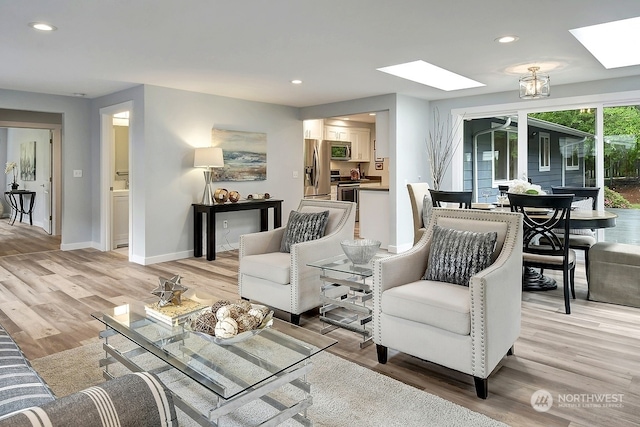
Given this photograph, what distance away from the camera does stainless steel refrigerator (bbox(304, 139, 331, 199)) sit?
8.34 meters

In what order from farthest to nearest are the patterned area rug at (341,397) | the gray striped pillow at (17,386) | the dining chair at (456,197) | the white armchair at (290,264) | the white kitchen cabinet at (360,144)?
the white kitchen cabinet at (360,144), the dining chair at (456,197), the white armchair at (290,264), the patterned area rug at (341,397), the gray striped pillow at (17,386)

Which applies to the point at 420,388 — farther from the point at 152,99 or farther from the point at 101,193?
the point at 101,193

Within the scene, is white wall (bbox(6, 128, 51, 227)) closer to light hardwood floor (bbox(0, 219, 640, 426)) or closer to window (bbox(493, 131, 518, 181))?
light hardwood floor (bbox(0, 219, 640, 426))

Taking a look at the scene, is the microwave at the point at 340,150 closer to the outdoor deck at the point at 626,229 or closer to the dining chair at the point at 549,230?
the outdoor deck at the point at 626,229

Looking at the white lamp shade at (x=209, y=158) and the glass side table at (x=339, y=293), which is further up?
the white lamp shade at (x=209, y=158)

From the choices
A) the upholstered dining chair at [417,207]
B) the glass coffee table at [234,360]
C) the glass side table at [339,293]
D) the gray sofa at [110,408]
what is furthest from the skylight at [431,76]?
the gray sofa at [110,408]

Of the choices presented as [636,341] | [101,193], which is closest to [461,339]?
[636,341]

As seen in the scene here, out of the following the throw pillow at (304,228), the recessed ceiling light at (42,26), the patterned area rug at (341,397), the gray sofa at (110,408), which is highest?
the recessed ceiling light at (42,26)

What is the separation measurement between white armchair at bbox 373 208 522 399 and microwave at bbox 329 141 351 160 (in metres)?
6.49

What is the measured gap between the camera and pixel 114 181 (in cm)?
720

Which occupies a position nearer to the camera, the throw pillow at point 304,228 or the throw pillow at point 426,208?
the throw pillow at point 304,228

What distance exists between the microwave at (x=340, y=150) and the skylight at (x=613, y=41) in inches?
212

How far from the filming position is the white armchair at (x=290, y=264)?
131 inches

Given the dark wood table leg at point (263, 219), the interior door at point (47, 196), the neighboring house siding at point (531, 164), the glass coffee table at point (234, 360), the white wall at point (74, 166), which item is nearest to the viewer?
the glass coffee table at point (234, 360)
